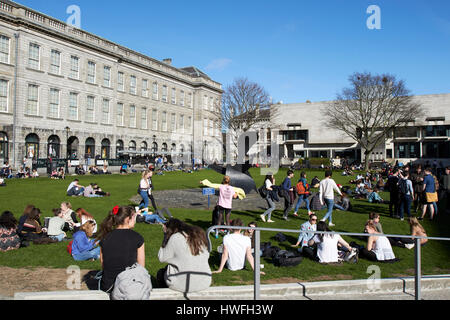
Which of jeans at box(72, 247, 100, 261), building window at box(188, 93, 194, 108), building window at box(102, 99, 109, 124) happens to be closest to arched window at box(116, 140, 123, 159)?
building window at box(102, 99, 109, 124)

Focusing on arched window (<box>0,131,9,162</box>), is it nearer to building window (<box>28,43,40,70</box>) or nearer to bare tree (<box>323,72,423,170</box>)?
building window (<box>28,43,40,70</box>)

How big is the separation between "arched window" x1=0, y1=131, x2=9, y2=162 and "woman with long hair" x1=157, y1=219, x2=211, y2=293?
37.1m

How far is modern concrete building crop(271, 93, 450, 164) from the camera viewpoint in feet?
203

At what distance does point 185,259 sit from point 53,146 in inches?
1610

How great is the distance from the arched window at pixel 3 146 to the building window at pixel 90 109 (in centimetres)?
1079

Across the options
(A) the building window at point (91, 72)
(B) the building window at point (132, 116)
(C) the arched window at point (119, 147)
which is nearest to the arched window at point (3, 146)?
(A) the building window at point (91, 72)

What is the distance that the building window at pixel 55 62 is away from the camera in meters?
40.9

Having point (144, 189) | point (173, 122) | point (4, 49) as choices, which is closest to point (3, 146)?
point (4, 49)

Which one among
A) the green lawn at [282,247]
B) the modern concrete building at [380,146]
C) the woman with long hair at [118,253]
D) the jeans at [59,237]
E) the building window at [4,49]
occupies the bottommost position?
the green lawn at [282,247]

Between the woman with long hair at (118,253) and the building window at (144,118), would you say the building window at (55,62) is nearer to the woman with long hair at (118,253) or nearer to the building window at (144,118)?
the building window at (144,118)

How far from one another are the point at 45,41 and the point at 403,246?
4167 cm

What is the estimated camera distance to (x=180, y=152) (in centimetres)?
6094

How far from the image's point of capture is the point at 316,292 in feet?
19.6

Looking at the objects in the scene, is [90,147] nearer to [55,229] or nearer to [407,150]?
[55,229]
